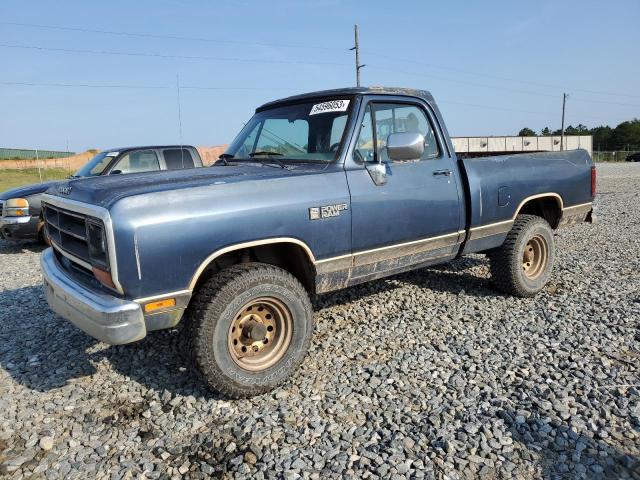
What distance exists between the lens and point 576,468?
101 inches

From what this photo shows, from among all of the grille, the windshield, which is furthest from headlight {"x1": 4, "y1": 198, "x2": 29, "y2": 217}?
the windshield

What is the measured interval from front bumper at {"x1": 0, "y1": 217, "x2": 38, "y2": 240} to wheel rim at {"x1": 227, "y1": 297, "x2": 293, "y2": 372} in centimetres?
672

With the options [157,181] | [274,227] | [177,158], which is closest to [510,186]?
[274,227]

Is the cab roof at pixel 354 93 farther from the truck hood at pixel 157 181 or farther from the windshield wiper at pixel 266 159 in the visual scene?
the truck hood at pixel 157 181

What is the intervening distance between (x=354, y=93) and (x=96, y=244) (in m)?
2.34

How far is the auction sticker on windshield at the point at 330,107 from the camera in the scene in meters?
4.06

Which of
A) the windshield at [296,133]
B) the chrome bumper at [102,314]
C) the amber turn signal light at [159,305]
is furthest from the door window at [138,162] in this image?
the amber turn signal light at [159,305]

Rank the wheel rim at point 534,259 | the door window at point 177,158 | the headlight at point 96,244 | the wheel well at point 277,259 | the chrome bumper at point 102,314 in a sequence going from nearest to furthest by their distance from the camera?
the chrome bumper at point 102,314
the headlight at point 96,244
the wheel well at point 277,259
the wheel rim at point 534,259
the door window at point 177,158

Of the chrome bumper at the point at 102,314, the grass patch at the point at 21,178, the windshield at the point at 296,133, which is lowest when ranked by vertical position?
the chrome bumper at the point at 102,314

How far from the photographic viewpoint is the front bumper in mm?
8336

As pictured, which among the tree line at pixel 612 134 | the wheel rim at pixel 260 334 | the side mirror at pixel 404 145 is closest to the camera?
the wheel rim at pixel 260 334

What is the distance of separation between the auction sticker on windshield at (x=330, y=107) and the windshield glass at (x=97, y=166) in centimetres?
567

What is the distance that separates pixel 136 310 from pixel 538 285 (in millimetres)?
4268

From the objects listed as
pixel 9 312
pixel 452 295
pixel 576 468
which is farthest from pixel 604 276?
pixel 9 312
